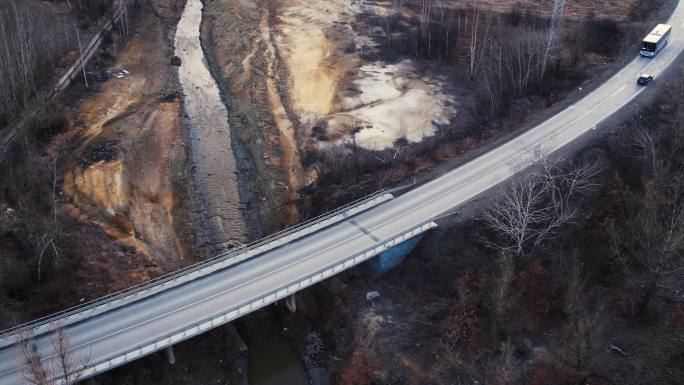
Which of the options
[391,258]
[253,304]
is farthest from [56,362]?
[391,258]

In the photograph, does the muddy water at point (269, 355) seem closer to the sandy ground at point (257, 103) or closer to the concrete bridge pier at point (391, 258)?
the concrete bridge pier at point (391, 258)

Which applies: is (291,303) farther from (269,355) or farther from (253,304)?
(253,304)

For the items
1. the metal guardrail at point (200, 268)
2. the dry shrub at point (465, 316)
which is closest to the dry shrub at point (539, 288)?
the dry shrub at point (465, 316)

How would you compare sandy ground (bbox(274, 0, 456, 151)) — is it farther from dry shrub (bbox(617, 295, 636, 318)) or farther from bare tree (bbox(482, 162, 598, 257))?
dry shrub (bbox(617, 295, 636, 318))

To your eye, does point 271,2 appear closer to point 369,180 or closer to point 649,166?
point 369,180

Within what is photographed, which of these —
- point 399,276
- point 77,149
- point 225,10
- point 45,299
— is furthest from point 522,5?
point 45,299

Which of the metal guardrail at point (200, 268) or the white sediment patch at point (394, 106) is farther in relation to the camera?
the white sediment patch at point (394, 106)
